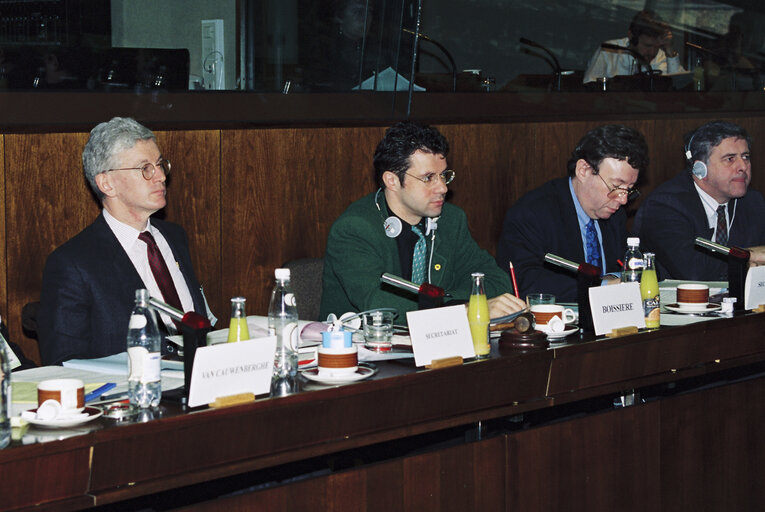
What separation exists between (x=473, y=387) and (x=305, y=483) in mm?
463

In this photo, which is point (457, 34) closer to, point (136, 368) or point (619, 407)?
point (619, 407)

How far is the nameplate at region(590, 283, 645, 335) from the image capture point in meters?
2.59

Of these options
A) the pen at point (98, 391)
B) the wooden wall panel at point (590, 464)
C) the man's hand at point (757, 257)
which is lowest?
the wooden wall panel at point (590, 464)

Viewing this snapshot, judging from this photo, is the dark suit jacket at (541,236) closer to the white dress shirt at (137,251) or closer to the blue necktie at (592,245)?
the blue necktie at (592,245)

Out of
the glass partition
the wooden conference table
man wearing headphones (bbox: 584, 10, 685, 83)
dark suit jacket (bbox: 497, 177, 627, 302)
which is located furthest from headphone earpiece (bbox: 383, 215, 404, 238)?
man wearing headphones (bbox: 584, 10, 685, 83)

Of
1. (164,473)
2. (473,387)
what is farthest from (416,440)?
(164,473)

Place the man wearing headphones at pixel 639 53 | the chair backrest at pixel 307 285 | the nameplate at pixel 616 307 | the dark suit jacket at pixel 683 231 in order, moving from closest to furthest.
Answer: the nameplate at pixel 616 307 → the chair backrest at pixel 307 285 → the dark suit jacket at pixel 683 231 → the man wearing headphones at pixel 639 53

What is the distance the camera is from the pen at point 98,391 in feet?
6.38

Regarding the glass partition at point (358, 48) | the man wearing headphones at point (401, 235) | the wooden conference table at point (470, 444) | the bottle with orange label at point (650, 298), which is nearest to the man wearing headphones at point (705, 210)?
the wooden conference table at point (470, 444)

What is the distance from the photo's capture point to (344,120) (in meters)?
4.25

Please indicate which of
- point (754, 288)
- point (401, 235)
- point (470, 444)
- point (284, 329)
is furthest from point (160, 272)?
point (754, 288)

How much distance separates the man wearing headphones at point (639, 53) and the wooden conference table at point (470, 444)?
10.2 feet

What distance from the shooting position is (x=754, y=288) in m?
2.99

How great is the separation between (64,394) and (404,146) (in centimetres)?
162
